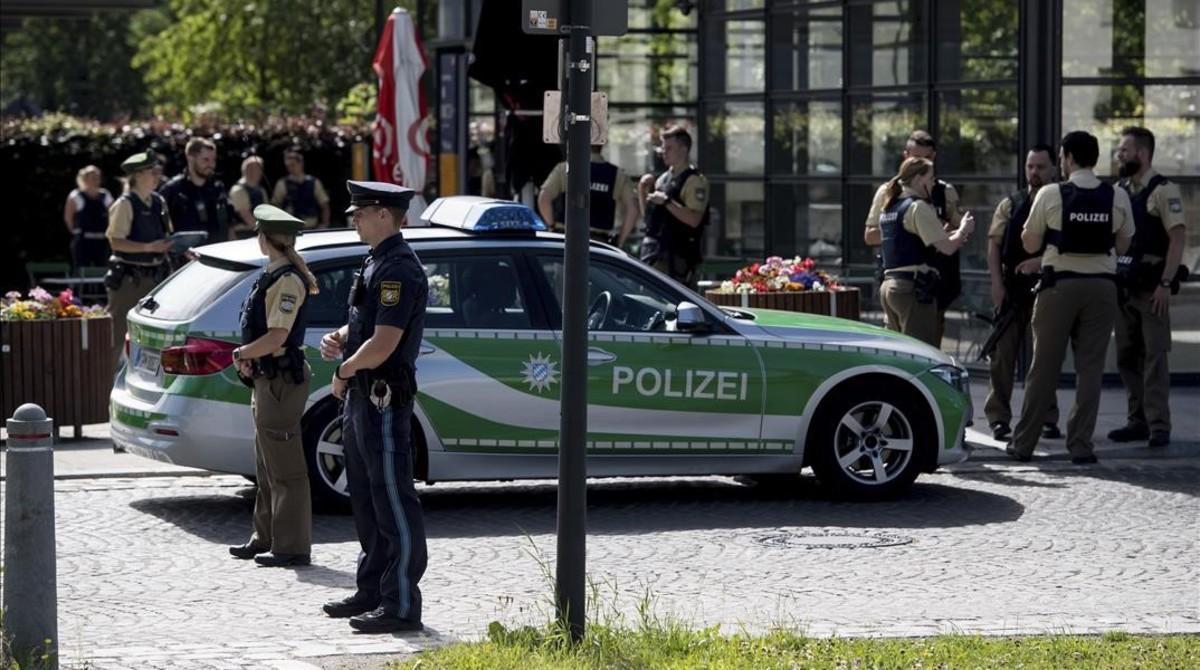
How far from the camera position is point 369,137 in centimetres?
2778

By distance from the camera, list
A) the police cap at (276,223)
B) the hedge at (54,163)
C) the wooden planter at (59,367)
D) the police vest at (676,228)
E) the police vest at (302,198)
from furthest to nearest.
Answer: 1. the hedge at (54,163)
2. the police vest at (302,198)
3. the police vest at (676,228)
4. the wooden planter at (59,367)
5. the police cap at (276,223)

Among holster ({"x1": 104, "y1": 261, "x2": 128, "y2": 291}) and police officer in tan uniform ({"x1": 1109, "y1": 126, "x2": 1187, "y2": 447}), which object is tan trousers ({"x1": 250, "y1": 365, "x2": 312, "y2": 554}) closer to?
holster ({"x1": 104, "y1": 261, "x2": 128, "y2": 291})

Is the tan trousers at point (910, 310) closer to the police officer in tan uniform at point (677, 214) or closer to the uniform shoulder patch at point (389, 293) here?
the police officer in tan uniform at point (677, 214)

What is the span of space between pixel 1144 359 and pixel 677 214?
3.69 m

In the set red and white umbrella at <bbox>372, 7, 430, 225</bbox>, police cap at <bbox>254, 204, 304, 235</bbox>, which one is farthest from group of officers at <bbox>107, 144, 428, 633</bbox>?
red and white umbrella at <bbox>372, 7, 430, 225</bbox>

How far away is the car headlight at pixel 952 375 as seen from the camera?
11164 millimetres

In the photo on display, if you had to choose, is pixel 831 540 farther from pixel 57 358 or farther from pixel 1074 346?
pixel 57 358

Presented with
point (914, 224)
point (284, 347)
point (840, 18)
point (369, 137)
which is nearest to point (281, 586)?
point (284, 347)

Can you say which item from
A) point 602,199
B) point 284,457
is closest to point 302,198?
point 602,199

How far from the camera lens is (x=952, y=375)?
1121 cm

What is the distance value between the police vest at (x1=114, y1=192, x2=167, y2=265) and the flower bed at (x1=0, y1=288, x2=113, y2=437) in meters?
0.92

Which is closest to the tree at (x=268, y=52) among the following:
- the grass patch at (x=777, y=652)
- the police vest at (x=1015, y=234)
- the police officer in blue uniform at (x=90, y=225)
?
the police officer in blue uniform at (x=90, y=225)

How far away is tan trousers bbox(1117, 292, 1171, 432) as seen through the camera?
1330 cm

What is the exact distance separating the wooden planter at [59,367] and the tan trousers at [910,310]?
5.06 metres
